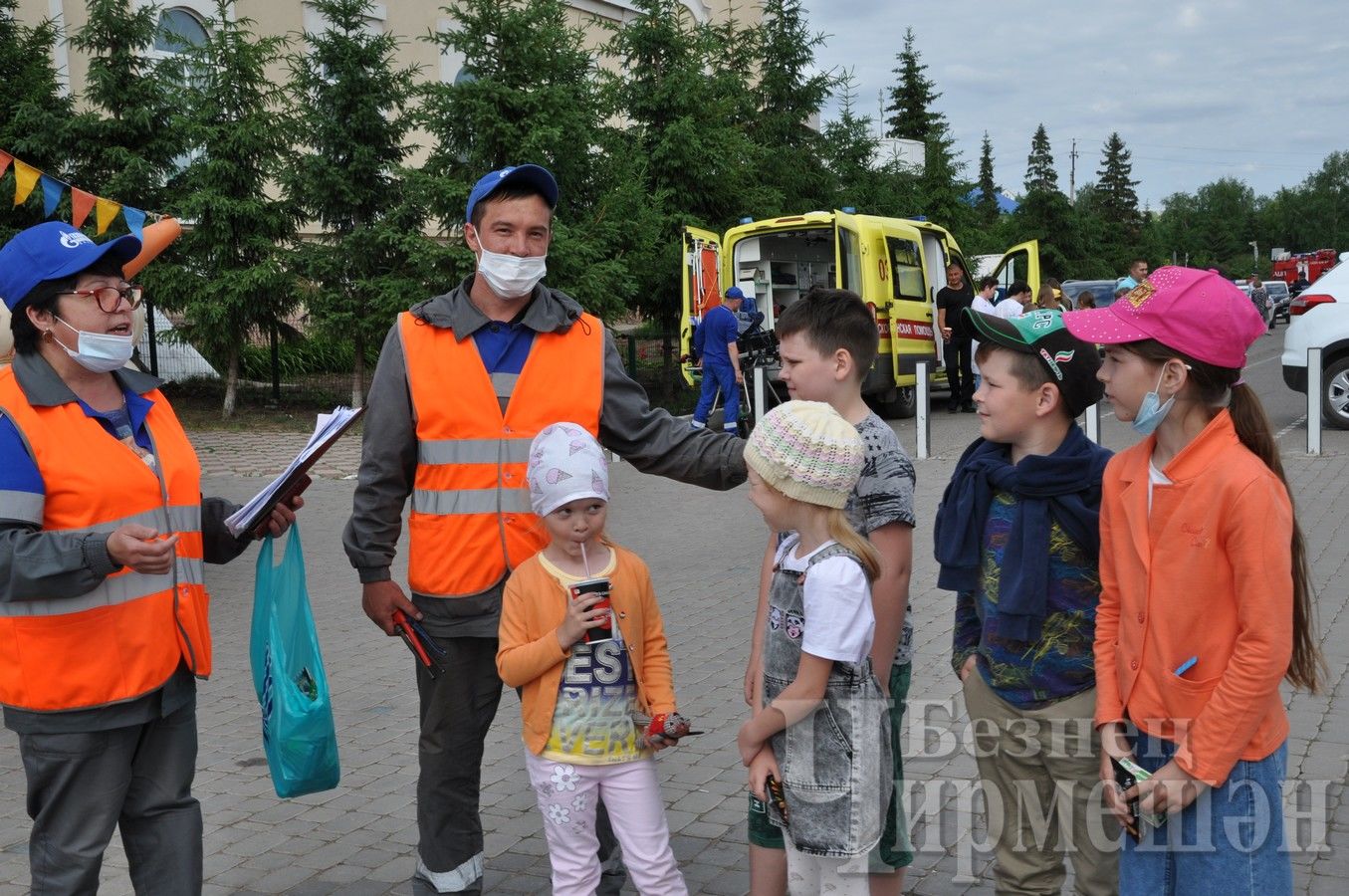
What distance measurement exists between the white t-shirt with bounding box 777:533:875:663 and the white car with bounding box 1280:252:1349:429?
1325 centimetres

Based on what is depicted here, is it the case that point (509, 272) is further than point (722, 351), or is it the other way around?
point (722, 351)

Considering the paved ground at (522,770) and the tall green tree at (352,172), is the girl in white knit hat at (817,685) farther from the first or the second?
the tall green tree at (352,172)

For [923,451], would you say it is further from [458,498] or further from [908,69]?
[908,69]

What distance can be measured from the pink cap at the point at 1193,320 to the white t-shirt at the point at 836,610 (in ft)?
2.52

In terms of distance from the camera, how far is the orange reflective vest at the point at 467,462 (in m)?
3.62

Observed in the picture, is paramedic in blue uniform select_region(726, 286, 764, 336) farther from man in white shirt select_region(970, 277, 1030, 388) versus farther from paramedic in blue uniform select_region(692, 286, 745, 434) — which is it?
man in white shirt select_region(970, 277, 1030, 388)

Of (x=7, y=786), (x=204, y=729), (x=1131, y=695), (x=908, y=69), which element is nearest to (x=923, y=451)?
(x=204, y=729)

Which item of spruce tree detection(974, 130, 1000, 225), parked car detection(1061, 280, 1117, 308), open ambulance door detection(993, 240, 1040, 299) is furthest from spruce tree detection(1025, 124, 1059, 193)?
open ambulance door detection(993, 240, 1040, 299)

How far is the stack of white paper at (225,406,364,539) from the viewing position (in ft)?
11.1

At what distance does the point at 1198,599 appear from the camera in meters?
2.64

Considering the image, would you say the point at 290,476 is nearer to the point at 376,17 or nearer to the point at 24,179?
the point at 24,179

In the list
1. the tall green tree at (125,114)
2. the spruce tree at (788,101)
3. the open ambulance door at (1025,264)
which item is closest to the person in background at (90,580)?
the open ambulance door at (1025,264)

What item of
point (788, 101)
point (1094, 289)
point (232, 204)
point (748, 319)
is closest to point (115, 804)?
point (748, 319)

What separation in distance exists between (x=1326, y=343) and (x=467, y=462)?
43.9ft
